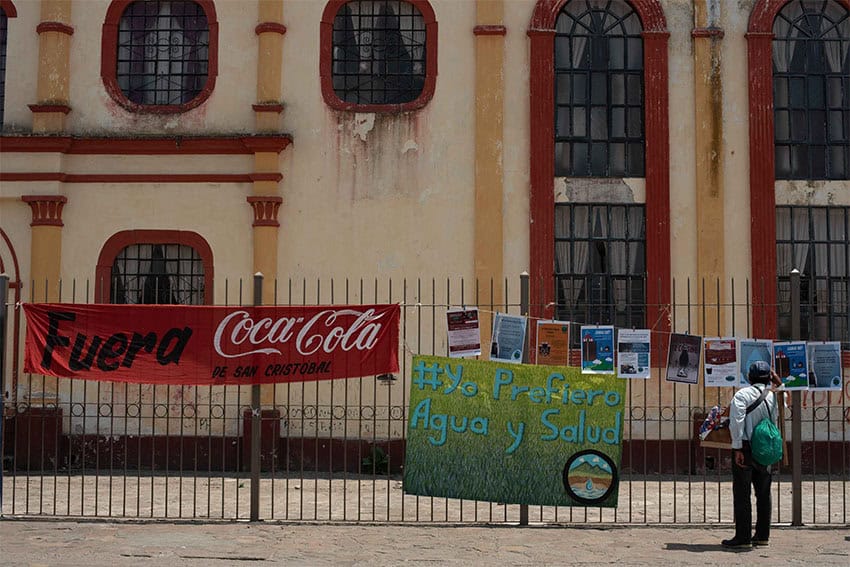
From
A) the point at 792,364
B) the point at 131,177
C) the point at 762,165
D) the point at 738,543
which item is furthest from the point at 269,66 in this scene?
the point at 738,543

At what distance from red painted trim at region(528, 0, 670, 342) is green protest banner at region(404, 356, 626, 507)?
18.3 ft

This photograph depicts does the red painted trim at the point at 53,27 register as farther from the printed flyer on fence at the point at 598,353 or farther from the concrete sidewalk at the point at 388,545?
the printed flyer on fence at the point at 598,353

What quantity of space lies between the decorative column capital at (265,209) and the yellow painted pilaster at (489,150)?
291 cm

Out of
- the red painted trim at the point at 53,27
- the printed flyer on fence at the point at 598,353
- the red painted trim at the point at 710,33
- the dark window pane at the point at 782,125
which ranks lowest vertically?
the printed flyer on fence at the point at 598,353

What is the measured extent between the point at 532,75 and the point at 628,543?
8215mm

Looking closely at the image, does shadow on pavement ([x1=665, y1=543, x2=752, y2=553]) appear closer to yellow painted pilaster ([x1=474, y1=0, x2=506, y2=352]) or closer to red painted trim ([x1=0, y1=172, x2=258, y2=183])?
yellow painted pilaster ([x1=474, y1=0, x2=506, y2=352])

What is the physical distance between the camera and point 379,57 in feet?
53.3

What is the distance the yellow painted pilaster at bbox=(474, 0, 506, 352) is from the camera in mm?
15703

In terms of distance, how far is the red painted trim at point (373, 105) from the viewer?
1595 cm

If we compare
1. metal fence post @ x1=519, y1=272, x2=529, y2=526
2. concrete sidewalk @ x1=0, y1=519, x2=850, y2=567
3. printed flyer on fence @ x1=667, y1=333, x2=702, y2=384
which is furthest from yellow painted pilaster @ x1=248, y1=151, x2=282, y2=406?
printed flyer on fence @ x1=667, y1=333, x2=702, y2=384

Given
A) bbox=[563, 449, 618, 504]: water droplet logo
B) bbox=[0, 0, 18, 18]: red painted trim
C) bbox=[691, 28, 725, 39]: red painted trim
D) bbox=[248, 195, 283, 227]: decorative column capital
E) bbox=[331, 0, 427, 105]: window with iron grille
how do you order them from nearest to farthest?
bbox=[563, 449, 618, 504]: water droplet logo < bbox=[248, 195, 283, 227]: decorative column capital < bbox=[691, 28, 725, 39]: red painted trim < bbox=[331, 0, 427, 105]: window with iron grille < bbox=[0, 0, 18, 18]: red painted trim

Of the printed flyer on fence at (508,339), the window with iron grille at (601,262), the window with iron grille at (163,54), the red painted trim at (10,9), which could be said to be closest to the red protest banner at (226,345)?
the printed flyer on fence at (508,339)

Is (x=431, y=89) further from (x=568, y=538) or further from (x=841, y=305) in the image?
(x=568, y=538)

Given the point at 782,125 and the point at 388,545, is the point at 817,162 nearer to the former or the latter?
the point at 782,125
